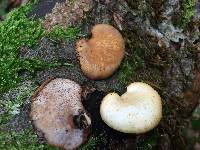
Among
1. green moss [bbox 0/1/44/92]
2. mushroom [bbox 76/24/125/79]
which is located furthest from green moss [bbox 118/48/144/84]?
green moss [bbox 0/1/44/92]

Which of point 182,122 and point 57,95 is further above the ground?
point 57,95

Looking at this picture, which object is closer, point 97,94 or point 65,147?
point 65,147

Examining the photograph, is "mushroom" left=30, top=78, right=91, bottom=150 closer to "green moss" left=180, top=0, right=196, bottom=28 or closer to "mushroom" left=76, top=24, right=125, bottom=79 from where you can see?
"mushroom" left=76, top=24, right=125, bottom=79

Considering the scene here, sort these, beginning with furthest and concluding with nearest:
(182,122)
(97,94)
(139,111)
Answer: (182,122)
(97,94)
(139,111)

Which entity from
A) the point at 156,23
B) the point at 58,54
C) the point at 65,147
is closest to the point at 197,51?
the point at 156,23

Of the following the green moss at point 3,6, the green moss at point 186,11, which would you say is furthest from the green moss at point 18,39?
the green moss at point 3,6

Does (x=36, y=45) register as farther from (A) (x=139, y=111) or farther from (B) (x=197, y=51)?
(B) (x=197, y=51)
